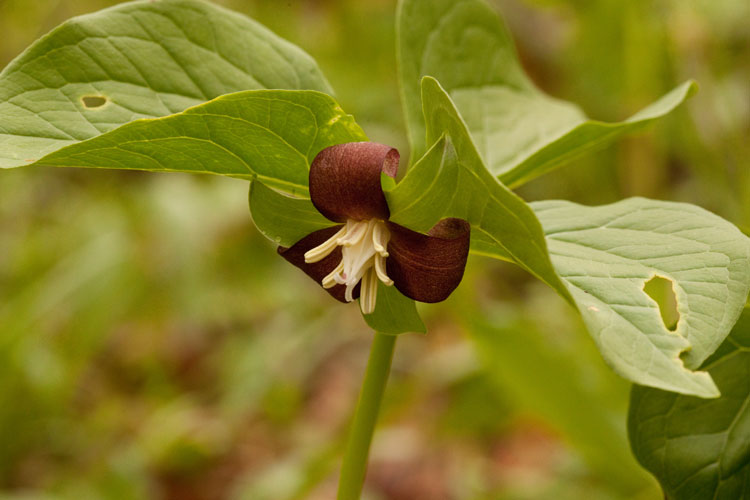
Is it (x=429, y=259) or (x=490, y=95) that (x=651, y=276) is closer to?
(x=429, y=259)

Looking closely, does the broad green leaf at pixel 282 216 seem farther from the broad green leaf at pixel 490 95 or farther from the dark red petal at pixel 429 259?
the broad green leaf at pixel 490 95

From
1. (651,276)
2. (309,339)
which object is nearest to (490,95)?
(651,276)

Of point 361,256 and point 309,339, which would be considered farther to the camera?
point 309,339

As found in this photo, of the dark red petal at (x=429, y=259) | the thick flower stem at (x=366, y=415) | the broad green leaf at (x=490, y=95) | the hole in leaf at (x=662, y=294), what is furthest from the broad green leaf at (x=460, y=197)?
the hole in leaf at (x=662, y=294)

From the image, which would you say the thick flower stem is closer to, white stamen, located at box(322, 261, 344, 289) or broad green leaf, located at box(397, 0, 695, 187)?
white stamen, located at box(322, 261, 344, 289)

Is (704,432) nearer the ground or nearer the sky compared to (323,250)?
nearer the ground

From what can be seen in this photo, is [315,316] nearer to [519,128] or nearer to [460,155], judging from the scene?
[519,128]

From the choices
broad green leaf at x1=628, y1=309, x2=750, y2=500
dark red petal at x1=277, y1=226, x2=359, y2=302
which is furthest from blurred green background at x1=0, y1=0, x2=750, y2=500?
dark red petal at x1=277, y1=226, x2=359, y2=302
